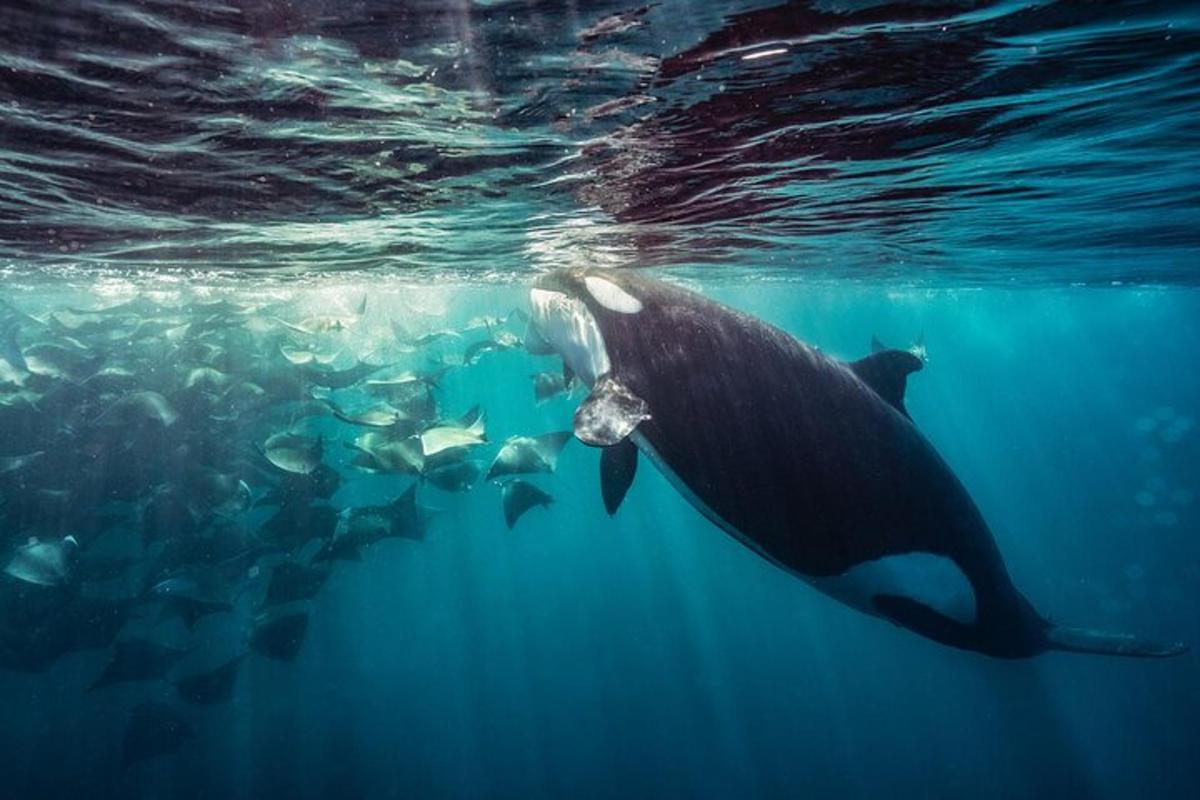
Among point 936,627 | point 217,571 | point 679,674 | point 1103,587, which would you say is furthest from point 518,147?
point 1103,587

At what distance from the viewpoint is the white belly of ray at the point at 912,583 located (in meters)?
5.05

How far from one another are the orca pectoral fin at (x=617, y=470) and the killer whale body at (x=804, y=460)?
1 centimetres

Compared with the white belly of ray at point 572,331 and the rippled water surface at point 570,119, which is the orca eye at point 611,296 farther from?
the rippled water surface at point 570,119

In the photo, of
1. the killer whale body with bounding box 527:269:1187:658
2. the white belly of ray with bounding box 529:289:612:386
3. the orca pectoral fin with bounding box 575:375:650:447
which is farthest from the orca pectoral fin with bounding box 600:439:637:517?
the white belly of ray with bounding box 529:289:612:386

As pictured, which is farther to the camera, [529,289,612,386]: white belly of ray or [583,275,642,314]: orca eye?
[529,289,612,386]: white belly of ray


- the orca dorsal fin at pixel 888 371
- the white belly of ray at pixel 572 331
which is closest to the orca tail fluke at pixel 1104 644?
Result: the orca dorsal fin at pixel 888 371

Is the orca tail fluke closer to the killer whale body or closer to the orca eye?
the killer whale body

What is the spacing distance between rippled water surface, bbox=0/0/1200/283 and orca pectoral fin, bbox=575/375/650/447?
93.7 inches

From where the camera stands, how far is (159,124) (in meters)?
6.02

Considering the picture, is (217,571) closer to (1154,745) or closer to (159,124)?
(159,124)

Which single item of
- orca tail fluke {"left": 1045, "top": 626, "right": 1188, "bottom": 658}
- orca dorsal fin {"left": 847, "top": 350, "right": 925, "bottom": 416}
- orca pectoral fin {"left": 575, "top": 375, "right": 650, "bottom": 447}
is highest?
orca pectoral fin {"left": 575, "top": 375, "right": 650, "bottom": 447}

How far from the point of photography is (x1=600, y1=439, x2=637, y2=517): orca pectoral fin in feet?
17.6

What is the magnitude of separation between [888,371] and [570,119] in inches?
144

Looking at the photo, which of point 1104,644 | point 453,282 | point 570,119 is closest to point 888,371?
point 1104,644
